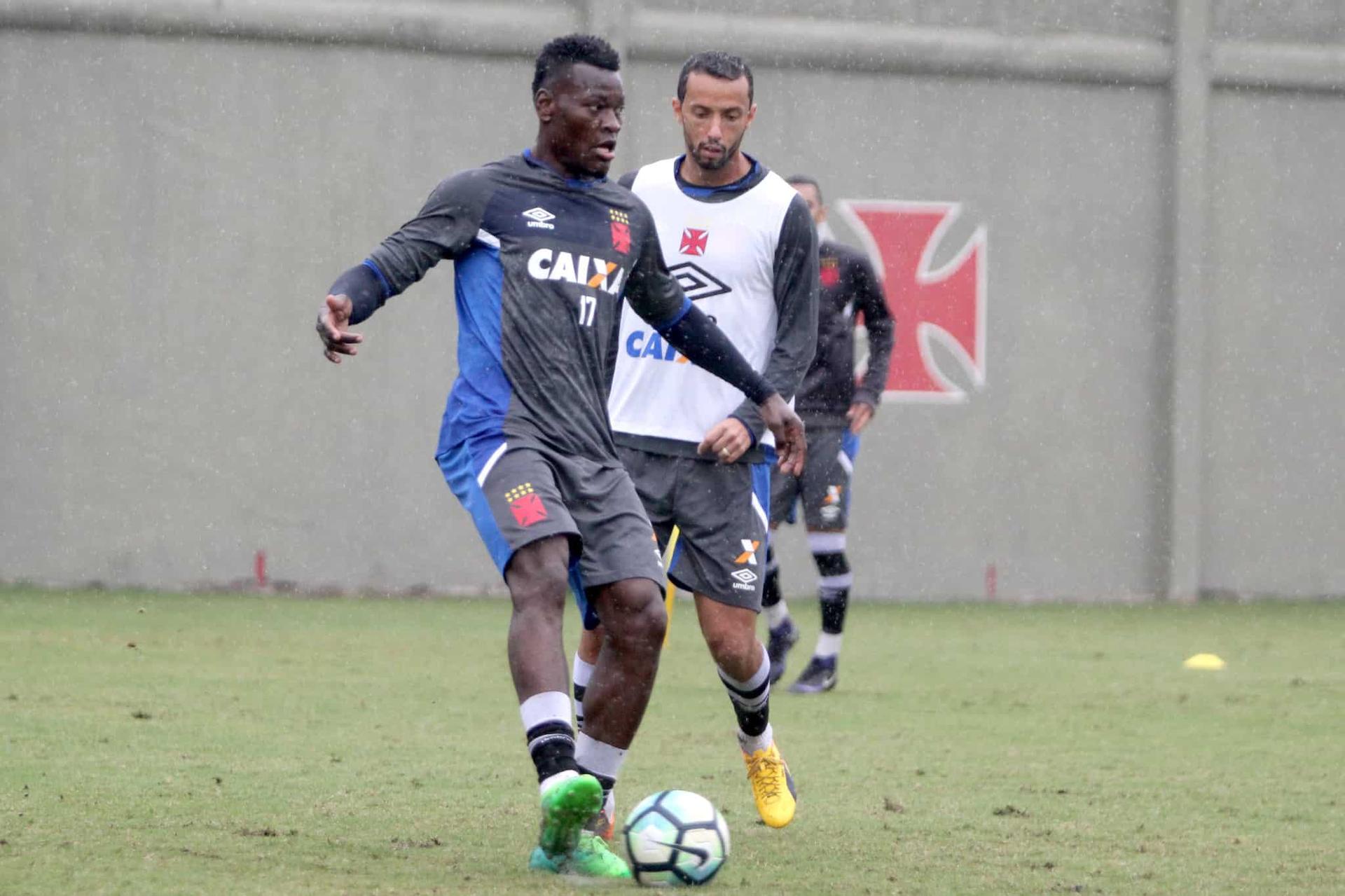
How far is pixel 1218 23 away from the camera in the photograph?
52.0 ft

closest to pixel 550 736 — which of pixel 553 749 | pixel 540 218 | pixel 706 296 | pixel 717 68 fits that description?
pixel 553 749

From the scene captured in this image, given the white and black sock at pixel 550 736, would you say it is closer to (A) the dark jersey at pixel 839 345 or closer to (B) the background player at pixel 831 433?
(B) the background player at pixel 831 433

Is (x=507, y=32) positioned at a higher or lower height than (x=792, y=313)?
higher

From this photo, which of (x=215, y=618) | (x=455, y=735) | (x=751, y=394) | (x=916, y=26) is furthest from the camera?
(x=916, y=26)

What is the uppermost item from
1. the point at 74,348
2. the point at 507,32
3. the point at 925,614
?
the point at 507,32

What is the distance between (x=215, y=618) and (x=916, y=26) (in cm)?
725

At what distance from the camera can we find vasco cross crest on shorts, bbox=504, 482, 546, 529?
4.62 m

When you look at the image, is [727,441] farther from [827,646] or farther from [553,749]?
[827,646]

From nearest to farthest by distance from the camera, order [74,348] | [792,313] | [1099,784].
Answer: [792,313], [1099,784], [74,348]

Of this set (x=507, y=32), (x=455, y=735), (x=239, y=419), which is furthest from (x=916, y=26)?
(x=455, y=735)

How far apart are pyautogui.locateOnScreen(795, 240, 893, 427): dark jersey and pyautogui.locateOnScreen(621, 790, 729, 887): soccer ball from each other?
5.31m

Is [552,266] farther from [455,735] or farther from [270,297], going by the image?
[270,297]

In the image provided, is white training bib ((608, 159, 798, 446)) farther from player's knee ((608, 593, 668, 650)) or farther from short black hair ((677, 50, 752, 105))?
player's knee ((608, 593, 668, 650))

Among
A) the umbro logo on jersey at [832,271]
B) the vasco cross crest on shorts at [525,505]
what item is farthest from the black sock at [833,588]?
the vasco cross crest on shorts at [525,505]
